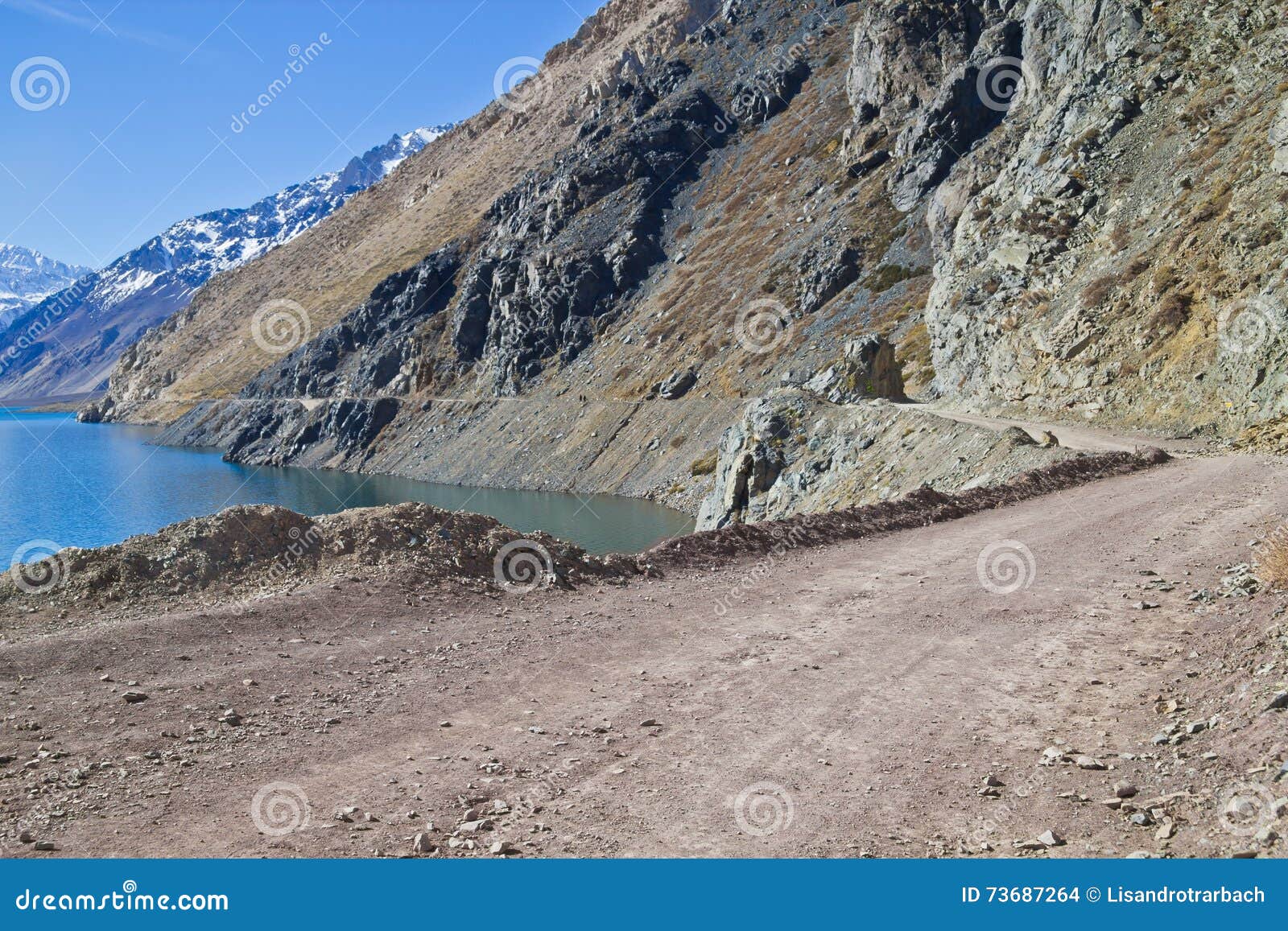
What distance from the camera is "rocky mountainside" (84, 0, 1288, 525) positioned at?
38.4 meters

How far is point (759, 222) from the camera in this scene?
113 meters

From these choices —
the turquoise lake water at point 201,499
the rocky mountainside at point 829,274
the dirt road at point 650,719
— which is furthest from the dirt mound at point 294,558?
the turquoise lake water at point 201,499

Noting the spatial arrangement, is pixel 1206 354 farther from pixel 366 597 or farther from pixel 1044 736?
pixel 366 597

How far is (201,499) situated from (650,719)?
95555 mm

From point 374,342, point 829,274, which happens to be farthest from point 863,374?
point 374,342

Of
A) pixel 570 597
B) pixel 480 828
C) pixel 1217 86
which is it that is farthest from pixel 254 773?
pixel 1217 86

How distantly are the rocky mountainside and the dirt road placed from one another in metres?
16.6

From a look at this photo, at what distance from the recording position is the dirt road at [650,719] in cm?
799

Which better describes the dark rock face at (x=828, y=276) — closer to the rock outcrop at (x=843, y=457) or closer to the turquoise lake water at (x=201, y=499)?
the turquoise lake water at (x=201, y=499)

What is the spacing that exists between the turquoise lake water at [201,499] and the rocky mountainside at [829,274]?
5.21 metres

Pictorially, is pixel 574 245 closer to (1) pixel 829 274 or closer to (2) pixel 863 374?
(1) pixel 829 274

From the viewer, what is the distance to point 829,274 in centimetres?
9181

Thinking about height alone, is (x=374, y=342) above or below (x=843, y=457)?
above

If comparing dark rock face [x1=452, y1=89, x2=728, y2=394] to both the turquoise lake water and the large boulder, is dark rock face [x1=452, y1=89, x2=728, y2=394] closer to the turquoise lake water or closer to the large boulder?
the turquoise lake water
